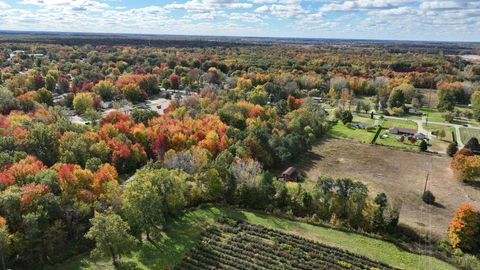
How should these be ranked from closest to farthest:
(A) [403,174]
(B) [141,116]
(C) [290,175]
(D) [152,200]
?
(D) [152,200]
(C) [290,175]
(A) [403,174]
(B) [141,116]

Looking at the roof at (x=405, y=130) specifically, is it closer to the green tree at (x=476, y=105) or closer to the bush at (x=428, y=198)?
the green tree at (x=476, y=105)

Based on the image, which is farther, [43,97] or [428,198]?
[43,97]

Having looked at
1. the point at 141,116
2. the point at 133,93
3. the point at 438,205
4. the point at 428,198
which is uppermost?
the point at 141,116

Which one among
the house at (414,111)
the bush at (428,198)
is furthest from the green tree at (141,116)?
the house at (414,111)

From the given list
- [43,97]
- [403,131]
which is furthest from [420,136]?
[43,97]

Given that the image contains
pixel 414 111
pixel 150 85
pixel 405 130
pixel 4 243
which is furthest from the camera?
pixel 150 85

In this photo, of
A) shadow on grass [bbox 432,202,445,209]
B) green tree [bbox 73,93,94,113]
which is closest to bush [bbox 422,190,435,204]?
shadow on grass [bbox 432,202,445,209]

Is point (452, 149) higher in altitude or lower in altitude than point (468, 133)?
higher

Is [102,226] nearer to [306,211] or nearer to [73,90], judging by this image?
[306,211]

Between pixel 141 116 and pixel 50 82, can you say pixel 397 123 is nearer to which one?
pixel 141 116
